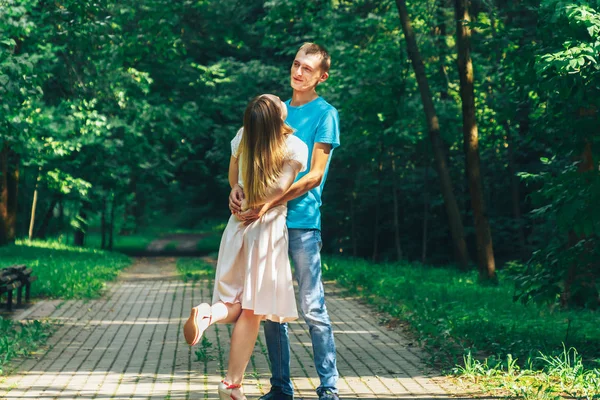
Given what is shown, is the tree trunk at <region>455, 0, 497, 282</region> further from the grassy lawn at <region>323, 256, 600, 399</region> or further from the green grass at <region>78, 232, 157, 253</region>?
the green grass at <region>78, 232, 157, 253</region>

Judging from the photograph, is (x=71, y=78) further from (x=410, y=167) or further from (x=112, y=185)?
(x=112, y=185)

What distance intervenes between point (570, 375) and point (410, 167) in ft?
60.0

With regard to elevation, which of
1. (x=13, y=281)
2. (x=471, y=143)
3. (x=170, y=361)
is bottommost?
(x=170, y=361)

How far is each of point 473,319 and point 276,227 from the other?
16.9 ft

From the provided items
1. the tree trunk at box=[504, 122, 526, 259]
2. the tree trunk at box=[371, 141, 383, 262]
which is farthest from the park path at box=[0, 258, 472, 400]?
the tree trunk at box=[371, 141, 383, 262]

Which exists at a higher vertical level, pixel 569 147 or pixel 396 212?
pixel 569 147

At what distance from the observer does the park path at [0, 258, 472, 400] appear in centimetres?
641

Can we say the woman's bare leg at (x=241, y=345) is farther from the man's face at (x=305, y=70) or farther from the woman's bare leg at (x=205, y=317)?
the man's face at (x=305, y=70)

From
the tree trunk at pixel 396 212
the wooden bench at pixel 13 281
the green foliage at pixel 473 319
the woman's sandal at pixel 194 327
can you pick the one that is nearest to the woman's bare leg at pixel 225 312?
the woman's sandal at pixel 194 327

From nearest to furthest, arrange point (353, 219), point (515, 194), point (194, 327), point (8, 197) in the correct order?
point (194, 327) < point (515, 194) < point (353, 219) < point (8, 197)

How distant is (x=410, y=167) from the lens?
80.1ft

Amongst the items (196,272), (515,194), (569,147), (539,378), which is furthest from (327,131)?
(515,194)

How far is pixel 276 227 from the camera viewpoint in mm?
5391

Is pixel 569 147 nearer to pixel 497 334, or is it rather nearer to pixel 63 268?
pixel 497 334
